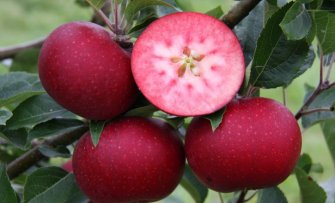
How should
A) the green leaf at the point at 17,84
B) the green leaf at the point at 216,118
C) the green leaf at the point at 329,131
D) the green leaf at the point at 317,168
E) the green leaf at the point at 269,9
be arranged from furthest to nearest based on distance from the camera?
1. the green leaf at the point at 317,168
2. the green leaf at the point at 329,131
3. the green leaf at the point at 17,84
4. the green leaf at the point at 269,9
5. the green leaf at the point at 216,118

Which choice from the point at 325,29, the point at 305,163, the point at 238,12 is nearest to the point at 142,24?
A: the point at 238,12

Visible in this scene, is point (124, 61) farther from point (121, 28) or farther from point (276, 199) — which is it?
point (276, 199)

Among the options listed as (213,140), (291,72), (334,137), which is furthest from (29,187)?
(334,137)

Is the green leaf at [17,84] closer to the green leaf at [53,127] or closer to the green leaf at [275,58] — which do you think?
the green leaf at [53,127]

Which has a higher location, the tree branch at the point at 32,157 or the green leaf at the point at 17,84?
the green leaf at the point at 17,84

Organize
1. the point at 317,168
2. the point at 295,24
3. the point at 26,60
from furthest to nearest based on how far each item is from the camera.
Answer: the point at 26,60, the point at 317,168, the point at 295,24

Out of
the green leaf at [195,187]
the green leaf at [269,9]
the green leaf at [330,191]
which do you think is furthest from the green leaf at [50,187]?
the green leaf at [330,191]

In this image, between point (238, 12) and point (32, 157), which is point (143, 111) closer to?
point (238, 12)
